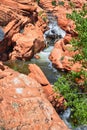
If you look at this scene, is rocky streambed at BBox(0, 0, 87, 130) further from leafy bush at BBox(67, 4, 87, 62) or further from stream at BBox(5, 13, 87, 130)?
leafy bush at BBox(67, 4, 87, 62)

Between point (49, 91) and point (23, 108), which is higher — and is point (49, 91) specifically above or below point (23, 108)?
below

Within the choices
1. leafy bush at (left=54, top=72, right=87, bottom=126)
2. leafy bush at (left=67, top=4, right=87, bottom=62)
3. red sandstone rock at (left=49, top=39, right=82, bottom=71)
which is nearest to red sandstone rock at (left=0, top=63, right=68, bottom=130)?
leafy bush at (left=54, top=72, right=87, bottom=126)

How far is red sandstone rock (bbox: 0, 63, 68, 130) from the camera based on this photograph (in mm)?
13766

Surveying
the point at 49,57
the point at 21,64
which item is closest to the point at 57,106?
the point at 21,64

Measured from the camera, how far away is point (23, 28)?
33750 mm


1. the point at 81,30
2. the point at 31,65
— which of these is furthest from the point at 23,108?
the point at 31,65

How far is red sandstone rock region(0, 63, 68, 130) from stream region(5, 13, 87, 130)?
4.79m

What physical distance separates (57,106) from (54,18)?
2532cm

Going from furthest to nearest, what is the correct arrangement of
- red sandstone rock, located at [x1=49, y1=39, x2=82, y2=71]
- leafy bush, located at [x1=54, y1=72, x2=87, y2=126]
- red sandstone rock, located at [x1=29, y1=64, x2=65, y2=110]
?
red sandstone rock, located at [x1=49, y1=39, x2=82, y2=71]
red sandstone rock, located at [x1=29, y1=64, x2=65, y2=110]
leafy bush, located at [x1=54, y1=72, x2=87, y2=126]

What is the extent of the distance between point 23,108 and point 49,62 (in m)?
16.0

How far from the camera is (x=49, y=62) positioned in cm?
3023

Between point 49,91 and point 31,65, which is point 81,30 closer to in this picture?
point 49,91

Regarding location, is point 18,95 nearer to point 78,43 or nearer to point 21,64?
point 78,43

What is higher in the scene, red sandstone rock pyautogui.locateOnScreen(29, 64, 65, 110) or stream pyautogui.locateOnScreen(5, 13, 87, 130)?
red sandstone rock pyautogui.locateOnScreen(29, 64, 65, 110)
